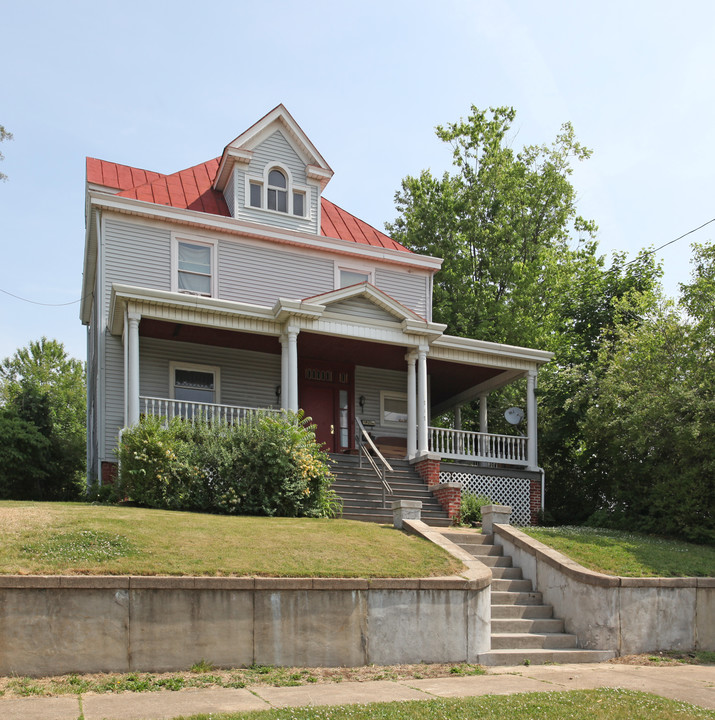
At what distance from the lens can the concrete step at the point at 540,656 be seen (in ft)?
33.2

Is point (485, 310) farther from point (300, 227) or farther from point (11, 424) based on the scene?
point (11, 424)

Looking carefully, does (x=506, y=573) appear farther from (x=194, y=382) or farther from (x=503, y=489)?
(x=194, y=382)

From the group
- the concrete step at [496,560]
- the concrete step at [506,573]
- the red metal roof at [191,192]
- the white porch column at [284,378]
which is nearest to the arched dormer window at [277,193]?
the red metal roof at [191,192]

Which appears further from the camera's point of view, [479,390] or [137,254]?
[479,390]

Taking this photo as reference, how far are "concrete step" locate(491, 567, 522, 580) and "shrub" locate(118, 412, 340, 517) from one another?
10.7 feet

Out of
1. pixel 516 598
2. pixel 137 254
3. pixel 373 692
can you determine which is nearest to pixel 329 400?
pixel 137 254

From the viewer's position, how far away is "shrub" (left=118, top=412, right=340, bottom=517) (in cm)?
1378

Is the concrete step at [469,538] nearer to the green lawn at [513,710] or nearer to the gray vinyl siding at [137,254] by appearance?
the green lawn at [513,710]

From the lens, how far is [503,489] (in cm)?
1933

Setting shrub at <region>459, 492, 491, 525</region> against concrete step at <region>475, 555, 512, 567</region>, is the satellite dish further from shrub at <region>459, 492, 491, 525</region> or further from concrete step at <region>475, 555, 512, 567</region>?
concrete step at <region>475, 555, 512, 567</region>

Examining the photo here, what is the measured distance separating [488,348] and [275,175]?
281 inches

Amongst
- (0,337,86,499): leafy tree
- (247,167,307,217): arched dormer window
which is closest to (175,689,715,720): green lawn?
(247,167,307,217): arched dormer window

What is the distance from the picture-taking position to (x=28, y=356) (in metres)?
51.2

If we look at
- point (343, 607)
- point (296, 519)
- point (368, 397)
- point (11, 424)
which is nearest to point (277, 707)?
point (343, 607)
